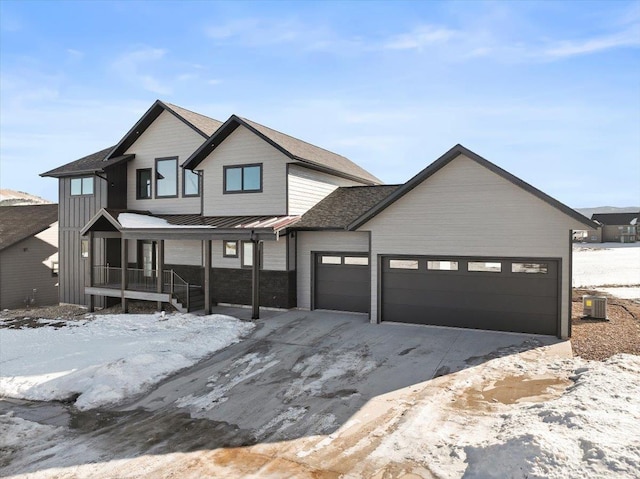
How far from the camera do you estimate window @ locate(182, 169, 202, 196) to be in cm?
1833

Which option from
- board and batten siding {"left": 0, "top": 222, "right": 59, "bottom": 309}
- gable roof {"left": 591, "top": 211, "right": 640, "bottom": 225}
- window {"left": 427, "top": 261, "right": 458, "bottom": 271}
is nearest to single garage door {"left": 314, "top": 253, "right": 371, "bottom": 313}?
window {"left": 427, "top": 261, "right": 458, "bottom": 271}

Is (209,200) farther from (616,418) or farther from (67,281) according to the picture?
(616,418)

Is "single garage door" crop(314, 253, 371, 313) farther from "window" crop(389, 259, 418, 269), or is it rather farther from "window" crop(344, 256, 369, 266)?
"window" crop(389, 259, 418, 269)

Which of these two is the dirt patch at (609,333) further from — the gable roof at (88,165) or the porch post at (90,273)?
the gable roof at (88,165)

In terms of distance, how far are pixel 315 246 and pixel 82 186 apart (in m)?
12.2

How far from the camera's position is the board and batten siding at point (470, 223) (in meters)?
11.7

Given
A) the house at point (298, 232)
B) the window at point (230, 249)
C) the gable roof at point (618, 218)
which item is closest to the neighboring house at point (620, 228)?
the gable roof at point (618, 218)

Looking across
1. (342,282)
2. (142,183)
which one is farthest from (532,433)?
(142,183)

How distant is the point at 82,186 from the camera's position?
20.2 metres

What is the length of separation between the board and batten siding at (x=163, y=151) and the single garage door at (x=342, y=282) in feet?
20.6

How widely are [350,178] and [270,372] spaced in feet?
42.0

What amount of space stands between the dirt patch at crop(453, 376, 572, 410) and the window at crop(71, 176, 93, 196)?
18.7 metres

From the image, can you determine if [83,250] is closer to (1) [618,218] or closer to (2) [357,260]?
(2) [357,260]

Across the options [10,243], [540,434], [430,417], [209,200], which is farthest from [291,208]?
[10,243]
